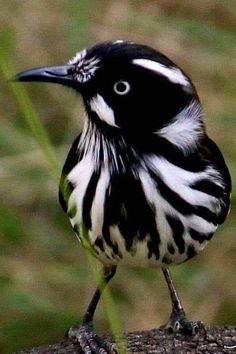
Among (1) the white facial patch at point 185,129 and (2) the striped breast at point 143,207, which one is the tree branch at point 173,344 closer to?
(2) the striped breast at point 143,207

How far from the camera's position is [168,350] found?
12.1ft

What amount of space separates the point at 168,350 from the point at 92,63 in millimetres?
738

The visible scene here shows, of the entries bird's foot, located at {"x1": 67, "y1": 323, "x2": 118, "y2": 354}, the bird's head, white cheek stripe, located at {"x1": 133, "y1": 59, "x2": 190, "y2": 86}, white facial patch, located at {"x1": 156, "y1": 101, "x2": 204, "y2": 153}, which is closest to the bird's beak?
the bird's head

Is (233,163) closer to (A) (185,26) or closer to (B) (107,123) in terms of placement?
(A) (185,26)

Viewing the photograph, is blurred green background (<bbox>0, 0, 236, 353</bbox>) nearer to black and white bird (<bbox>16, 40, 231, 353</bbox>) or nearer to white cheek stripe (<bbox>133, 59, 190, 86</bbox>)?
black and white bird (<bbox>16, 40, 231, 353</bbox>)

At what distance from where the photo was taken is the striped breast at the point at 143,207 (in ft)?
11.6

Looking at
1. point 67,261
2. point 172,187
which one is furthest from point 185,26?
point 172,187

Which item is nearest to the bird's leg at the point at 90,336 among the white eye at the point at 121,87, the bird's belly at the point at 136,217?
the bird's belly at the point at 136,217

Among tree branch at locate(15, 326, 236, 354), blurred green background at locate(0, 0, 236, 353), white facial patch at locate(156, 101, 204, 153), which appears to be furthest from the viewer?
blurred green background at locate(0, 0, 236, 353)

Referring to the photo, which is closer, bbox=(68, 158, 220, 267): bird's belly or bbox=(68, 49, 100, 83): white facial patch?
bbox=(68, 49, 100, 83): white facial patch

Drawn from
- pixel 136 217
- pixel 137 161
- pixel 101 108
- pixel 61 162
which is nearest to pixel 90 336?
pixel 136 217

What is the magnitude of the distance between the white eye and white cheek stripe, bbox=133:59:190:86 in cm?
5

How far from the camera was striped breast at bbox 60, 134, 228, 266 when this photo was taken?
3527 millimetres

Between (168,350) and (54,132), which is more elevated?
(54,132)
